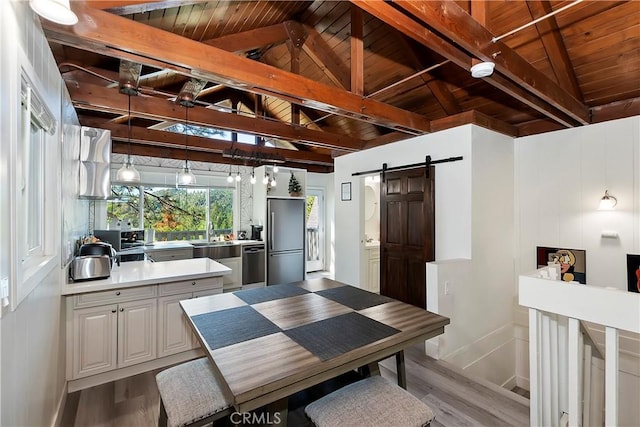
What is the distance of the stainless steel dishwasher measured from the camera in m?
5.52

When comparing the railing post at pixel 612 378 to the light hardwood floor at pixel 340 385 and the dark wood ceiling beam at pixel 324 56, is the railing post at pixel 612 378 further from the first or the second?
the dark wood ceiling beam at pixel 324 56

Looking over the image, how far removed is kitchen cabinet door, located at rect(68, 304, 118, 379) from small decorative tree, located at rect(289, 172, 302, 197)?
3849mm

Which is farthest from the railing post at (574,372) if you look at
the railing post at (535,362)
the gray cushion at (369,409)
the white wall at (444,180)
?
the white wall at (444,180)

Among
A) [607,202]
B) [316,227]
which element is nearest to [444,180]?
[607,202]

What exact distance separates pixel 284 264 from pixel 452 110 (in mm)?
4015

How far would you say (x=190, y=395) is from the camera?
148 centimetres

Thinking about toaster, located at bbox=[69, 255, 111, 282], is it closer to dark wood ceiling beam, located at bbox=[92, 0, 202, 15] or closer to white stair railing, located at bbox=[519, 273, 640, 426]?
dark wood ceiling beam, located at bbox=[92, 0, 202, 15]

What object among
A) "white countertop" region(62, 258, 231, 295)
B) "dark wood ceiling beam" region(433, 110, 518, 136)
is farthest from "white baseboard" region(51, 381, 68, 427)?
"dark wood ceiling beam" region(433, 110, 518, 136)

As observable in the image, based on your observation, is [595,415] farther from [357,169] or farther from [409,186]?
[357,169]

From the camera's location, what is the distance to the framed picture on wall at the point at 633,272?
119 inches

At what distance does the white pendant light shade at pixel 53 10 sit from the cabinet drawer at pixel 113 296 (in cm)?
211

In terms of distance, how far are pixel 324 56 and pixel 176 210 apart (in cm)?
398

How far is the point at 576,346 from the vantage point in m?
1.15

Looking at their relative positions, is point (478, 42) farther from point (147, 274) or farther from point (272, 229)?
point (272, 229)
